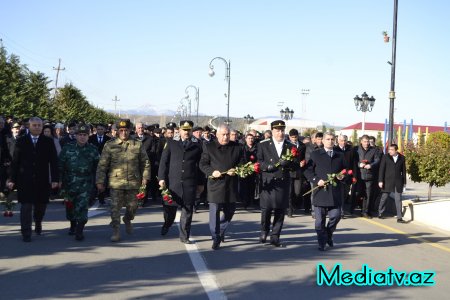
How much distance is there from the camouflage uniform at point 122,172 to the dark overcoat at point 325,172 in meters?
2.73

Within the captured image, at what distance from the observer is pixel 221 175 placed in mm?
9609

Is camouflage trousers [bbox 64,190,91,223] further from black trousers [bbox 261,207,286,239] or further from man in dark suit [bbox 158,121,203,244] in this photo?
black trousers [bbox 261,207,286,239]

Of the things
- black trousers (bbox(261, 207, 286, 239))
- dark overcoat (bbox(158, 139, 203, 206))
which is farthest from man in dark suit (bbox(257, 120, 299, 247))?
dark overcoat (bbox(158, 139, 203, 206))

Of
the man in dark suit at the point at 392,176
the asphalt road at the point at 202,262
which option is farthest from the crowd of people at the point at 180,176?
the man in dark suit at the point at 392,176

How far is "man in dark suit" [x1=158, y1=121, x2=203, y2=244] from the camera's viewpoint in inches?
397

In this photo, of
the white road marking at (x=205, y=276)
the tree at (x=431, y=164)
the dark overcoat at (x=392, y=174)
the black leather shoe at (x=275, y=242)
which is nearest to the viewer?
the white road marking at (x=205, y=276)

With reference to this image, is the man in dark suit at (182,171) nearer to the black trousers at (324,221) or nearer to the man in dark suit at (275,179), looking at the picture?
the man in dark suit at (275,179)

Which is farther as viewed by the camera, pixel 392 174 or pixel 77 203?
pixel 392 174

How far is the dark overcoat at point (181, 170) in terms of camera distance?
10102mm

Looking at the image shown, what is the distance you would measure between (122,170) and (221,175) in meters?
1.67

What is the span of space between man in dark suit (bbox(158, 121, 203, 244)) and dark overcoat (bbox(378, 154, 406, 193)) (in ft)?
19.0

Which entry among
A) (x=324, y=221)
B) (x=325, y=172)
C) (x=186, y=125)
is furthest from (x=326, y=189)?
(x=186, y=125)

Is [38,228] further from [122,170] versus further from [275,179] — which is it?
[275,179]

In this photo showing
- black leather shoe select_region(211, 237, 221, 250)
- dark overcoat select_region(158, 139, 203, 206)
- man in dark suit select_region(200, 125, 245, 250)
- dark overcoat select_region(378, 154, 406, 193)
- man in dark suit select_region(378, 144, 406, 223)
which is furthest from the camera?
dark overcoat select_region(378, 154, 406, 193)
